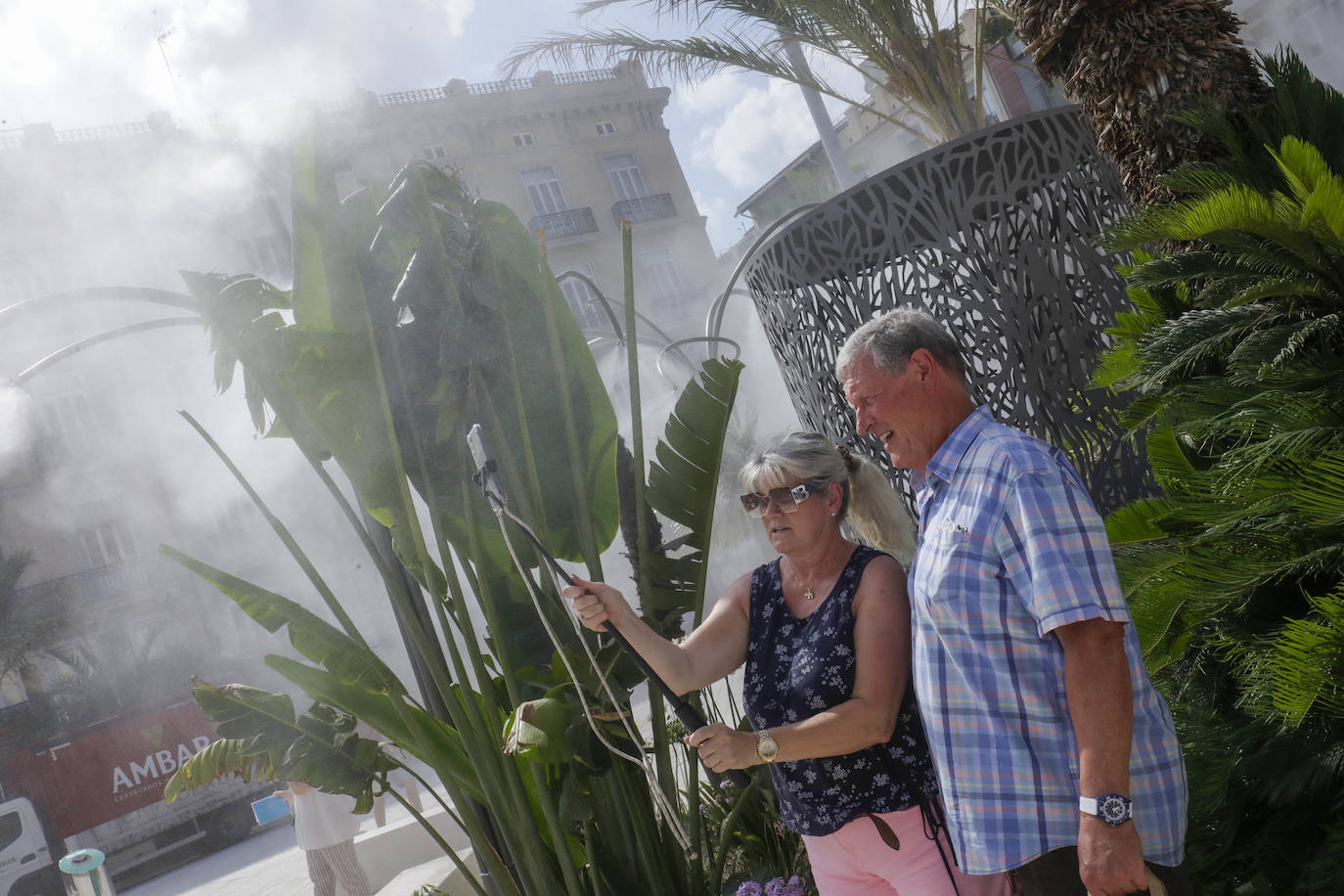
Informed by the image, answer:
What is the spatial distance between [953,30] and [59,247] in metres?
23.1

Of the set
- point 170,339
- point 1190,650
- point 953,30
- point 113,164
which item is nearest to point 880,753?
point 1190,650

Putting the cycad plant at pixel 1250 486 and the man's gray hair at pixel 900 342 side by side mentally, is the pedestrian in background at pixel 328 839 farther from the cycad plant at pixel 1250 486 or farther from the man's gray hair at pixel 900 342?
the man's gray hair at pixel 900 342

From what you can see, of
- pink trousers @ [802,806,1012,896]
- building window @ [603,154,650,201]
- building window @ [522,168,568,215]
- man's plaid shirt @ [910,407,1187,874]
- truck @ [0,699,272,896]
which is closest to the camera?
man's plaid shirt @ [910,407,1187,874]

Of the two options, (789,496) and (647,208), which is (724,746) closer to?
(789,496)

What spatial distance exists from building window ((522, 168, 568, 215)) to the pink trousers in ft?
92.1

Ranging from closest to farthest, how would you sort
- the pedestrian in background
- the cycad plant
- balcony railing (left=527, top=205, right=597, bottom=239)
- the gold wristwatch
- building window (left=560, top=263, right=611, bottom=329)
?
1. the gold wristwatch
2. the cycad plant
3. the pedestrian in background
4. building window (left=560, top=263, right=611, bottom=329)
5. balcony railing (left=527, top=205, right=597, bottom=239)

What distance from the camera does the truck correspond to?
15.9 meters

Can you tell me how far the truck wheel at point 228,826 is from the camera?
17.6 m

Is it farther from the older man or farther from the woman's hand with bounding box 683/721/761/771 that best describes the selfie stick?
the older man

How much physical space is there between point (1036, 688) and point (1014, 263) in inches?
78.9

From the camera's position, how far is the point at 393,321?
331 centimetres

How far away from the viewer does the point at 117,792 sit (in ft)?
53.6

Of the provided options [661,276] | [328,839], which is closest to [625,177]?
[661,276]

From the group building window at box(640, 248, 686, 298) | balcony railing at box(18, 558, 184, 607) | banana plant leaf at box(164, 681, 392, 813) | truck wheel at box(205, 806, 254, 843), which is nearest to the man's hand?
banana plant leaf at box(164, 681, 392, 813)
